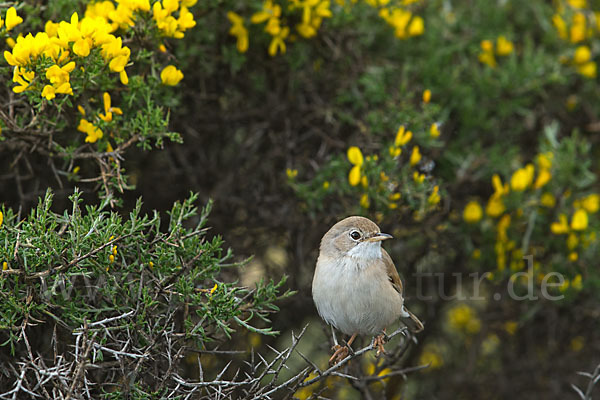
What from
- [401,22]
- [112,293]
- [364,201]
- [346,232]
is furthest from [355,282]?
[401,22]

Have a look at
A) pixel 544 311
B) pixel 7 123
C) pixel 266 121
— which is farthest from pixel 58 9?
pixel 544 311

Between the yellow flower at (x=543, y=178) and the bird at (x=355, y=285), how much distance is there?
1580 mm

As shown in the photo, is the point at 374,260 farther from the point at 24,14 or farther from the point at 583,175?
the point at 24,14

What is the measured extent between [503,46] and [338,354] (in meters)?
2.97

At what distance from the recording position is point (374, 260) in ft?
12.3

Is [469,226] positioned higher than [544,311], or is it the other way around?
[469,226]

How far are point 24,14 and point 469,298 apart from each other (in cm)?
378

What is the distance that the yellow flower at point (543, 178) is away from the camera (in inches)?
187

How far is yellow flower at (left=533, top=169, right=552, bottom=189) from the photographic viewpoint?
187 inches

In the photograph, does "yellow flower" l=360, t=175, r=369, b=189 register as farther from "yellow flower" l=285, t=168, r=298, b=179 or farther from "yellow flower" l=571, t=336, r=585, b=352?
"yellow flower" l=571, t=336, r=585, b=352

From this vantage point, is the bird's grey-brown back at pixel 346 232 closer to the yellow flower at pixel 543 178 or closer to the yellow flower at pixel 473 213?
the yellow flower at pixel 473 213

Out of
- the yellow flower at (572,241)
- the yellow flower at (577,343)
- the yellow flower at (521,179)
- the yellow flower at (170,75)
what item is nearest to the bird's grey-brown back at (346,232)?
the yellow flower at (170,75)

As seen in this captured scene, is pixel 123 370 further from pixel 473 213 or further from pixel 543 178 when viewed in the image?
pixel 543 178

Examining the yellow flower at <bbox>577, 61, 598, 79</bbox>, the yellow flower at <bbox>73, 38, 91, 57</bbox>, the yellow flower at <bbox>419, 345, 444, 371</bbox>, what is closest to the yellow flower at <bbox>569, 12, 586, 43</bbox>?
the yellow flower at <bbox>577, 61, 598, 79</bbox>
